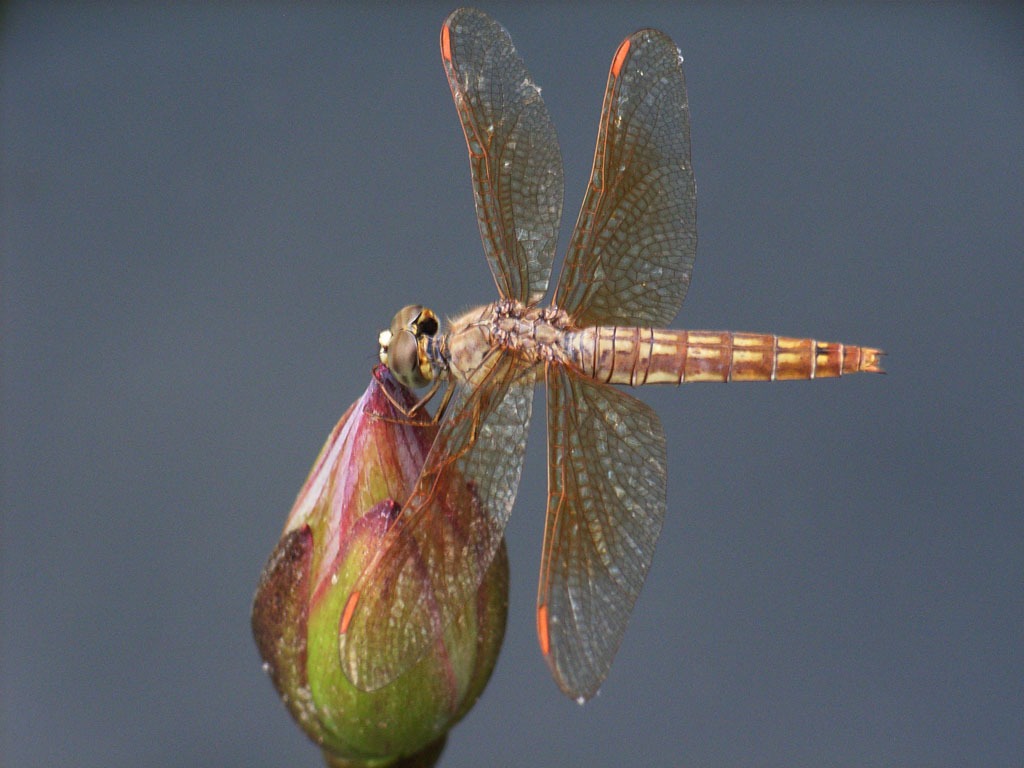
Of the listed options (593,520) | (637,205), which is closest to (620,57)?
(637,205)

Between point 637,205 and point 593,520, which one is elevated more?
point 637,205

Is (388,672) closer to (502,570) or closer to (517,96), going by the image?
(502,570)

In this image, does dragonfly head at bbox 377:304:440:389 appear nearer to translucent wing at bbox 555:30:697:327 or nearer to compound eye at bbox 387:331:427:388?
compound eye at bbox 387:331:427:388

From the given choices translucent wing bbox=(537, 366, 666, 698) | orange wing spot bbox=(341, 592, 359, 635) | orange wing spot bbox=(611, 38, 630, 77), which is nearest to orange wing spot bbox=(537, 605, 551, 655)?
translucent wing bbox=(537, 366, 666, 698)

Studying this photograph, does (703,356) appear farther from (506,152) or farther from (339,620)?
(339,620)

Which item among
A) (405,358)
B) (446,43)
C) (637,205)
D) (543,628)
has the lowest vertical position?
(543,628)

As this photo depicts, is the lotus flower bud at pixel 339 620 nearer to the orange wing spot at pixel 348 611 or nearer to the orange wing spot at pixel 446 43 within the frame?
the orange wing spot at pixel 348 611

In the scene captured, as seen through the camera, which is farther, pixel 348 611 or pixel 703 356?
pixel 703 356
